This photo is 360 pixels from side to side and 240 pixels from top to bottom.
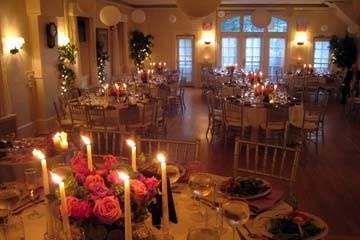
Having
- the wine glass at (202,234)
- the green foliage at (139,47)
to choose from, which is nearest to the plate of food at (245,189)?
the wine glass at (202,234)

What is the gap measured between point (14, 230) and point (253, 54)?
14711 mm

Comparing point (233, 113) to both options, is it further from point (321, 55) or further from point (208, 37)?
point (321, 55)

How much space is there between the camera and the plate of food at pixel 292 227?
201 centimetres

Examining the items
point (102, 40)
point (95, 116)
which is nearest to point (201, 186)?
point (95, 116)

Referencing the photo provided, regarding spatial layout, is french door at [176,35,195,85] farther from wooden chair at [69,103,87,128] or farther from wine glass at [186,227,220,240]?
wine glass at [186,227,220,240]

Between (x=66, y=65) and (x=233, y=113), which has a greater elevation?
(x=66, y=65)

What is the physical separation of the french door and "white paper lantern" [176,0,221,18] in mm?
12516

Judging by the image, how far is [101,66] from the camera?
1210cm

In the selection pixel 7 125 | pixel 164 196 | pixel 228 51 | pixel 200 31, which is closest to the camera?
pixel 164 196

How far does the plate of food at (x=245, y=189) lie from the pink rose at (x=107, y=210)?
3.37ft

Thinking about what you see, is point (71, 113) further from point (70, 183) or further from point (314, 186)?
point (70, 183)

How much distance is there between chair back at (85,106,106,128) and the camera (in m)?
6.36

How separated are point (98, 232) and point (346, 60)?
14.0 m

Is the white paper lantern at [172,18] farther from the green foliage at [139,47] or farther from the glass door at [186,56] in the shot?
the green foliage at [139,47]
